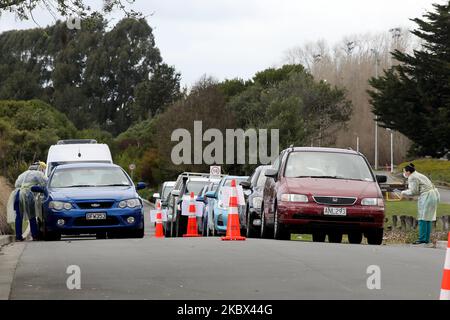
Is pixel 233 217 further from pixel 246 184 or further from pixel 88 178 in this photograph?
pixel 246 184

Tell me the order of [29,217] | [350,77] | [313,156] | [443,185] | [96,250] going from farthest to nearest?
[350,77] < [443,185] < [29,217] < [313,156] < [96,250]

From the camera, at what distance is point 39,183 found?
892 inches

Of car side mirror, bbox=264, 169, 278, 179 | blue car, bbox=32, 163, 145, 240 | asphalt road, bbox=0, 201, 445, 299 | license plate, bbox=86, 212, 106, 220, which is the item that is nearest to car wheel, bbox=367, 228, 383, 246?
car side mirror, bbox=264, 169, 278, 179

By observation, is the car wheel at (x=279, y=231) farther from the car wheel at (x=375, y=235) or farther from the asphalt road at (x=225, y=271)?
the asphalt road at (x=225, y=271)

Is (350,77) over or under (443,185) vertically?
over

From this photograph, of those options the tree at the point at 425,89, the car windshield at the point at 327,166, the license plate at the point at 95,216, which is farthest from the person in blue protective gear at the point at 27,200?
the tree at the point at 425,89

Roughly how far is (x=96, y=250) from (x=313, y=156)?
5.54m

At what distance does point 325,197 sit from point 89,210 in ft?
14.7

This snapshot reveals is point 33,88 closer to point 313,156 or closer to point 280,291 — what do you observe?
point 313,156

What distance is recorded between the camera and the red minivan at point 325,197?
18.8 meters

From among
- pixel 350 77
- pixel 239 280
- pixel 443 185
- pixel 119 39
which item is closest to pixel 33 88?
pixel 119 39

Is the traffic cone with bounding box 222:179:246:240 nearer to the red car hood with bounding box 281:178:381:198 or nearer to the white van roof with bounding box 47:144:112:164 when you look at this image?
the red car hood with bounding box 281:178:381:198
